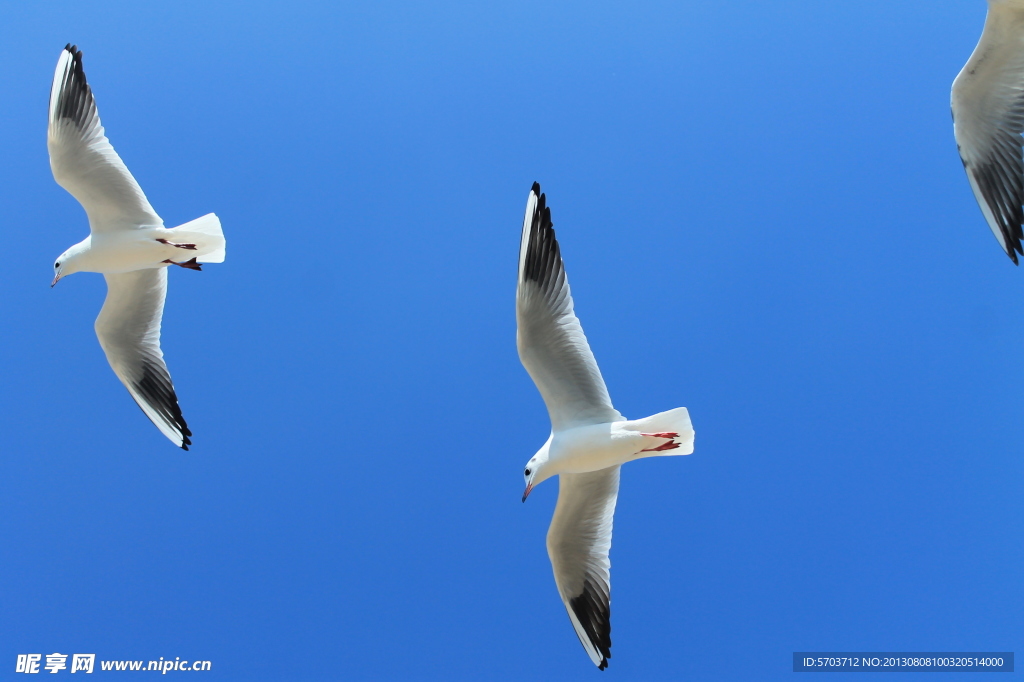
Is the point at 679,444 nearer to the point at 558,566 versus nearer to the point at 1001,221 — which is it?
the point at 558,566

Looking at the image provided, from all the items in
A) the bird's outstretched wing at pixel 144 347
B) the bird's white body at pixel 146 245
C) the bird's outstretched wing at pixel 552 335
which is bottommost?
the bird's outstretched wing at pixel 552 335

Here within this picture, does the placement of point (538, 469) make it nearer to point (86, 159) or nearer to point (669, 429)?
point (669, 429)

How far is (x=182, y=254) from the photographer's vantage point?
25.6ft

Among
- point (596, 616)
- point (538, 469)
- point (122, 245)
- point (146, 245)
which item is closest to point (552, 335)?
point (538, 469)

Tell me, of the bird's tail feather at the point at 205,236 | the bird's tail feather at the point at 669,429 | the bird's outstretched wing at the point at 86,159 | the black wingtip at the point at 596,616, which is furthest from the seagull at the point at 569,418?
the bird's outstretched wing at the point at 86,159

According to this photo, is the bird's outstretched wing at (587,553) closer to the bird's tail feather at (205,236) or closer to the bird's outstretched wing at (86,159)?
the bird's tail feather at (205,236)

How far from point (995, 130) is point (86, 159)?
22.3 feet

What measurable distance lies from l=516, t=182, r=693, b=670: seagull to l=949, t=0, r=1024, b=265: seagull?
279 cm

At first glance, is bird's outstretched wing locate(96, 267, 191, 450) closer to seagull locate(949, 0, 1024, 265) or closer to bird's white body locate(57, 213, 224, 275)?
bird's white body locate(57, 213, 224, 275)

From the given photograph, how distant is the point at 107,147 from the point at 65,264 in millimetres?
1070

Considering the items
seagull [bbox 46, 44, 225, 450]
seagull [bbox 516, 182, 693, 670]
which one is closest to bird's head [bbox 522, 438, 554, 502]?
seagull [bbox 516, 182, 693, 670]

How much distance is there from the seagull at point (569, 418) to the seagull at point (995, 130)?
110 inches

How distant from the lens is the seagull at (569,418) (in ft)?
21.6

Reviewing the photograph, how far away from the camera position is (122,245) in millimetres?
7691
